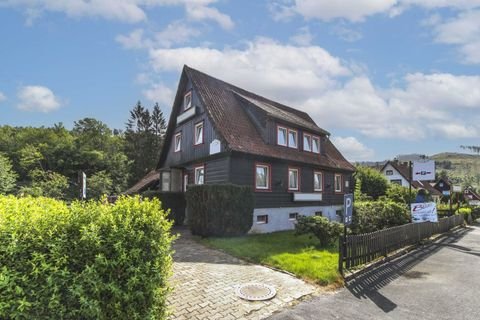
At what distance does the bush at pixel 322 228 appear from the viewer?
1045 cm

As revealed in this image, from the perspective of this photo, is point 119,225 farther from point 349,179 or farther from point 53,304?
point 349,179

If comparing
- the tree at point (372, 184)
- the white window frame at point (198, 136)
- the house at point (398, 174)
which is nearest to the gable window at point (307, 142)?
the white window frame at point (198, 136)

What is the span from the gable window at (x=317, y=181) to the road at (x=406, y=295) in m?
9.14

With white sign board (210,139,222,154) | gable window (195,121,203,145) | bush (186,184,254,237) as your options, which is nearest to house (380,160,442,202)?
gable window (195,121,203,145)

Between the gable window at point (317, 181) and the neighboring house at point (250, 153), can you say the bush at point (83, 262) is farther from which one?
the gable window at point (317, 181)

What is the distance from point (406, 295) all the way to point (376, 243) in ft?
9.86

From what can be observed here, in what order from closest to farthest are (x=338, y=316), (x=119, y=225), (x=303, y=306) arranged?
(x=119, y=225), (x=338, y=316), (x=303, y=306)

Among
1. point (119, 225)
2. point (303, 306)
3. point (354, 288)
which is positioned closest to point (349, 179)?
point (354, 288)

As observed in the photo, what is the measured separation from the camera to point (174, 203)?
1623 centimetres

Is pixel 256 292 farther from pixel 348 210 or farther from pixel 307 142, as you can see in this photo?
pixel 307 142

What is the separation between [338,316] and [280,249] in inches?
192

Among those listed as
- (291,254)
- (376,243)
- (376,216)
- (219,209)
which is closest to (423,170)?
(376,216)

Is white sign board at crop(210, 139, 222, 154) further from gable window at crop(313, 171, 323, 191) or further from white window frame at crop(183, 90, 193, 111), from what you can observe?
gable window at crop(313, 171, 323, 191)

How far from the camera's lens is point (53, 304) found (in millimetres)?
3262
